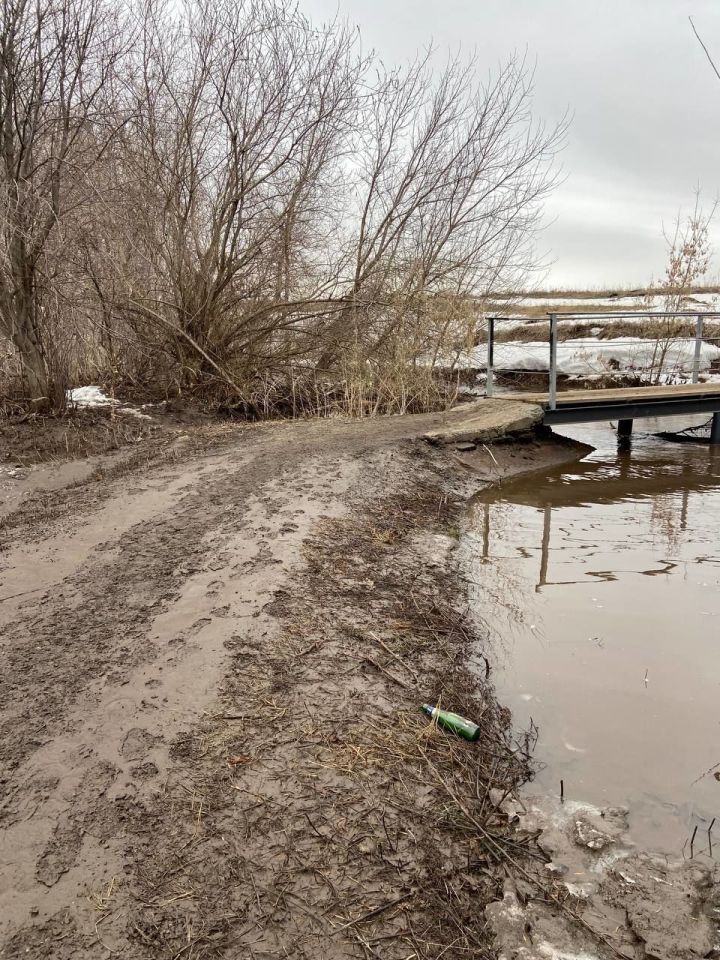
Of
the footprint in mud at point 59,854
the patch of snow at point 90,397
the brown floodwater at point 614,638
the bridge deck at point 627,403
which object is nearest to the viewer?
the footprint in mud at point 59,854

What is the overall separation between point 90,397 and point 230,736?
8.23m

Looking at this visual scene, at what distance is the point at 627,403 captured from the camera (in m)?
9.85

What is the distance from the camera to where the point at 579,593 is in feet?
15.5

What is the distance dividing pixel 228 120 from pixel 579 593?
835 cm

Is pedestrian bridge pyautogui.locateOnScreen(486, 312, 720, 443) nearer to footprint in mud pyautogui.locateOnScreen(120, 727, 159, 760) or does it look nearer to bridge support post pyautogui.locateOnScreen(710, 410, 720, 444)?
bridge support post pyautogui.locateOnScreen(710, 410, 720, 444)

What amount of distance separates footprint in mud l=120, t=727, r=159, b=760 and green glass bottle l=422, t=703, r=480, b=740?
1.18 meters

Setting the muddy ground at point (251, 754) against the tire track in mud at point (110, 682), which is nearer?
the muddy ground at point (251, 754)

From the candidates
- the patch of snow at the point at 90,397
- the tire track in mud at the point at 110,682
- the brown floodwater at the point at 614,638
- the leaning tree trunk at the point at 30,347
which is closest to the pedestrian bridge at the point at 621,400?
the brown floodwater at the point at 614,638

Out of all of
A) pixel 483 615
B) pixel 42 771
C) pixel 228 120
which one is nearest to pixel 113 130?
pixel 228 120

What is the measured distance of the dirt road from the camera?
6.75 ft

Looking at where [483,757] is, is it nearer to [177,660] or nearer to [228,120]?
[177,660]

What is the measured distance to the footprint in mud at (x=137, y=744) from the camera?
2646 mm

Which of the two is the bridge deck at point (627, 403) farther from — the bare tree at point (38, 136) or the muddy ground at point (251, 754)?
the bare tree at point (38, 136)

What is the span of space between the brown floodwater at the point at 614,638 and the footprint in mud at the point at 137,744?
1.52 m
